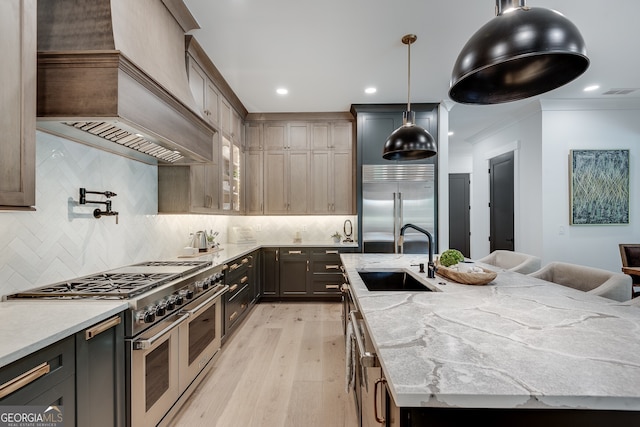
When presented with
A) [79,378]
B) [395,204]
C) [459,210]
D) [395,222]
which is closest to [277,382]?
[79,378]

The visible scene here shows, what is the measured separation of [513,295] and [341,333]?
6.91 ft

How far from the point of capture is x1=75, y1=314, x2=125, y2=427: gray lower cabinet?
1.25m

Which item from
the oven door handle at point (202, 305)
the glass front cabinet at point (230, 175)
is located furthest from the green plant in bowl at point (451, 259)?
the glass front cabinet at point (230, 175)

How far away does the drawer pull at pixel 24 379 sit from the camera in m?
0.93

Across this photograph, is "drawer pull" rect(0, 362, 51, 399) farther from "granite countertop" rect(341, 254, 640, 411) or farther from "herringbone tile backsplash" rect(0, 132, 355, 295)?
"granite countertop" rect(341, 254, 640, 411)

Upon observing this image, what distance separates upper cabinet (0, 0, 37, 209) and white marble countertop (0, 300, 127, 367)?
48 cm

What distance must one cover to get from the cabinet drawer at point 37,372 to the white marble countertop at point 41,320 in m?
0.04

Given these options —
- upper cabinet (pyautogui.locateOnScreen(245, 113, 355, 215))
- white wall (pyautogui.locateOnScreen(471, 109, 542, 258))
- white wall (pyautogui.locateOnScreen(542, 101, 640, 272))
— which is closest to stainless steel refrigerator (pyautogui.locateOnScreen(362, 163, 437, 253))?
upper cabinet (pyautogui.locateOnScreen(245, 113, 355, 215))

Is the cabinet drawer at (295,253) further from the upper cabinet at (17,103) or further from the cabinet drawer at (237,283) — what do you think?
the upper cabinet at (17,103)

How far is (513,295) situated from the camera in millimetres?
1633

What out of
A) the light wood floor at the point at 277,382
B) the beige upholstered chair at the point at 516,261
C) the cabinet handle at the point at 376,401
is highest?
the beige upholstered chair at the point at 516,261

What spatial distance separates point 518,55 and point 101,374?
7.03ft

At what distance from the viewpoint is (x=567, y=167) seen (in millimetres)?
4145

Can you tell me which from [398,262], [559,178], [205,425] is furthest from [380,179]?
[205,425]
